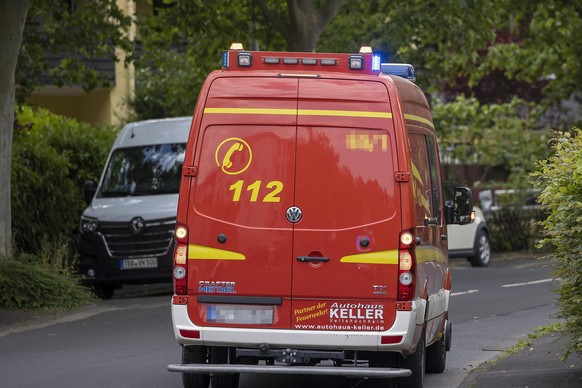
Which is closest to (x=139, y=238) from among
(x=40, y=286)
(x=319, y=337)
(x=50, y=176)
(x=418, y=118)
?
(x=40, y=286)

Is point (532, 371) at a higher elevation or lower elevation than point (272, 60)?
lower

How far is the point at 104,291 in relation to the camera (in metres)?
20.1

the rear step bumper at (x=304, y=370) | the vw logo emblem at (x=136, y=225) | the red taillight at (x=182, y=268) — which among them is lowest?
the vw logo emblem at (x=136, y=225)

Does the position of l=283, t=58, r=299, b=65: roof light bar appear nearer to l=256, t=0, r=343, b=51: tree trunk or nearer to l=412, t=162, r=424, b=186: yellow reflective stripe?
l=412, t=162, r=424, b=186: yellow reflective stripe

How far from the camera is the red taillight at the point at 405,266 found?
949cm

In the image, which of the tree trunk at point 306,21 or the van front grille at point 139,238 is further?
the tree trunk at point 306,21

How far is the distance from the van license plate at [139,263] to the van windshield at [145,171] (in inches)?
45.7

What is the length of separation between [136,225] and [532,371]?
931cm

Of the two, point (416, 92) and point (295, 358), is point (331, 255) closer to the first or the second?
point (295, 358)

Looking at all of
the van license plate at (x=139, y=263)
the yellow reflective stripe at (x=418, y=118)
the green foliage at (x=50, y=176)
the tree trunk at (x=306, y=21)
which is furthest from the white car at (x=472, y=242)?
the yellow reflective stripe at (x=418, y=118)

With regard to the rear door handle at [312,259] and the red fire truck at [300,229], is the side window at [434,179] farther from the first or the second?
the rear door handle at [312,259]

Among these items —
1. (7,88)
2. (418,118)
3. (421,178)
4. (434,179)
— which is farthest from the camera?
(7,88)

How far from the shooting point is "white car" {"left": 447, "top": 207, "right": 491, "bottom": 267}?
85.1ft

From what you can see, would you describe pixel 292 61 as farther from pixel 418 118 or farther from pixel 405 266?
pixel 405 266
